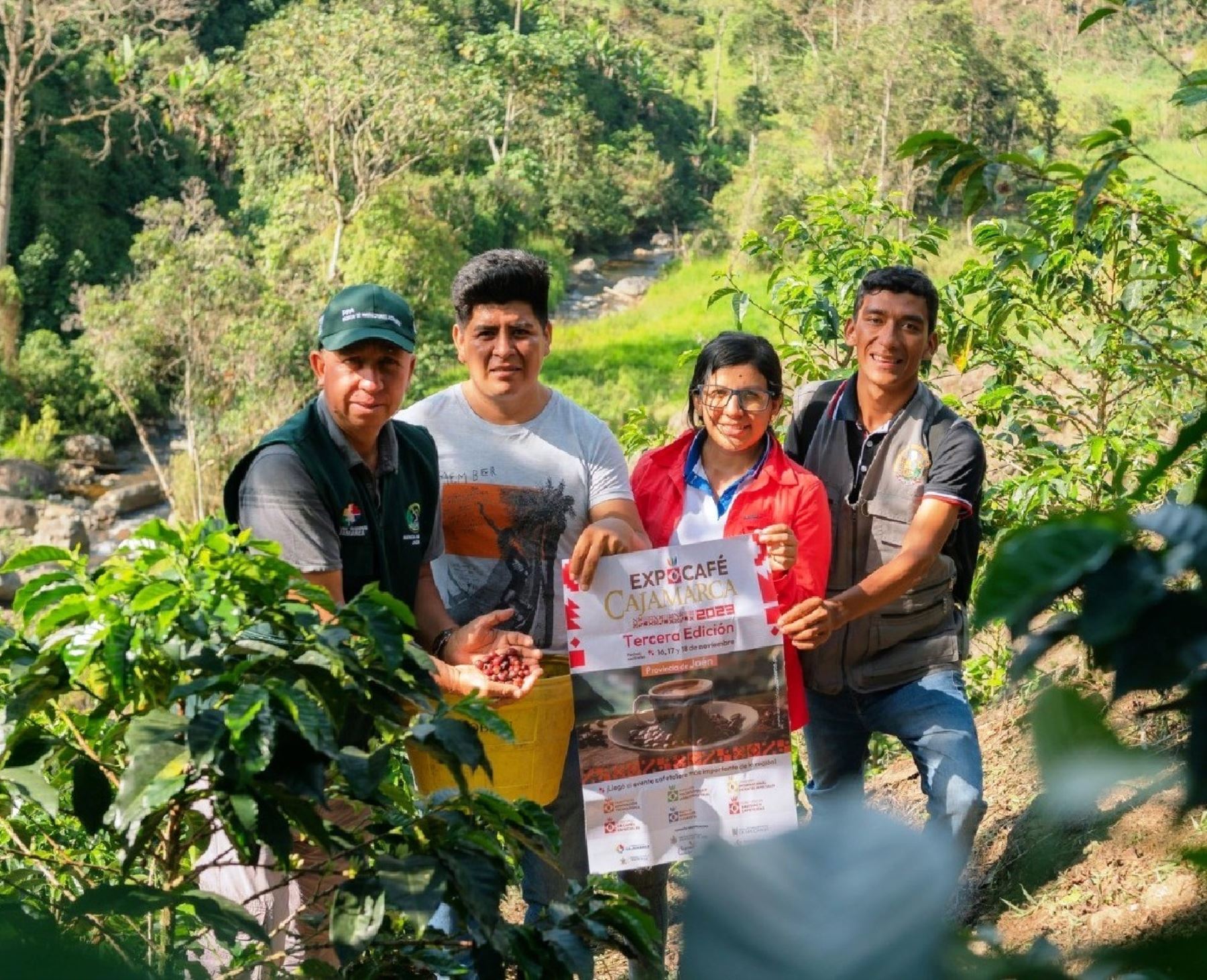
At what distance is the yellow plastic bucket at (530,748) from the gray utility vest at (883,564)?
597mm

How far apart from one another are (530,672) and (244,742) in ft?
3.82

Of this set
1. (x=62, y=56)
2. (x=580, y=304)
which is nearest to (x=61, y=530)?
(x=62, y=56)

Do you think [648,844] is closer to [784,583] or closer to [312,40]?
[784,583]

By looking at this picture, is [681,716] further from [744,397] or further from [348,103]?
[348,103]

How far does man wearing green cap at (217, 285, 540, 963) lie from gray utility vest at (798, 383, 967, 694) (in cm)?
70

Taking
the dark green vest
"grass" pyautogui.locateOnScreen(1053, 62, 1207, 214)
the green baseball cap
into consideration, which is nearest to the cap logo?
the green baseball cap

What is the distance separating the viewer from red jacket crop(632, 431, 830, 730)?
107 inches

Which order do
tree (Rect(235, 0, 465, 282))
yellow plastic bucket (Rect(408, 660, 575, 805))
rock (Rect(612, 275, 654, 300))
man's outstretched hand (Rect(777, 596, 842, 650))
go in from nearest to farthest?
yellow plastic bucket (Rect(408, 660, 575, 805)), man's outstretched hand (Rect(777, 596, 842, 650)), tree (Rect(235, 0, 465, 282)), rock (Rect(612, 275, 654, 300))

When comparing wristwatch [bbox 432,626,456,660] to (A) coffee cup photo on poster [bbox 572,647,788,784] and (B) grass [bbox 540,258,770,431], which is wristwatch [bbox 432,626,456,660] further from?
(B) grass [bbox 540,258,770,431]

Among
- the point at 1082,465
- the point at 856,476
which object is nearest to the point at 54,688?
the point at 856,476

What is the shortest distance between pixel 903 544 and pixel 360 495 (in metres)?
1.07

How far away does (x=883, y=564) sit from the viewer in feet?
9.37

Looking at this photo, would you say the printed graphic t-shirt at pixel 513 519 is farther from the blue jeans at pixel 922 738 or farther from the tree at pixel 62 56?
the tree at pixel 62 56

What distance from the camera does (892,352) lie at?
286 centimetres
